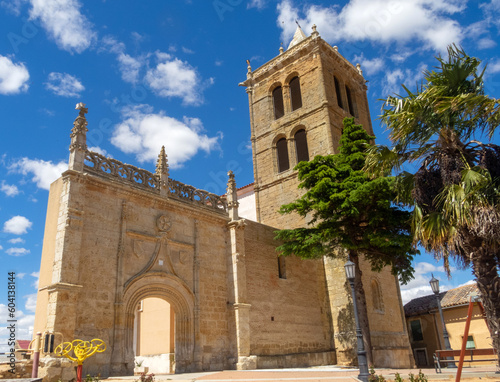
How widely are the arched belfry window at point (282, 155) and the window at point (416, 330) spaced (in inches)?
558

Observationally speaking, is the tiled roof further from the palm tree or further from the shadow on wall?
the palm tree

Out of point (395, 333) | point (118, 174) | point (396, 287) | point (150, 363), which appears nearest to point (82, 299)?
point (118, 174)

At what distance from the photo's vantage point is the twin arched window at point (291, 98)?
26.1 metres

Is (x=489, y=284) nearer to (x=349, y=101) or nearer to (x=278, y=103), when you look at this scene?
(x=278, y=103)

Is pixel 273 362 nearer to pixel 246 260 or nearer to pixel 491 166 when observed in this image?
pixel 246 260

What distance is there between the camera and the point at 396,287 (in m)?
22.2

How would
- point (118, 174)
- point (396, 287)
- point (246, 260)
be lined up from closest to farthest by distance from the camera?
1. point (118, 174)
2. point (246, 260)
3. point (396, 287)

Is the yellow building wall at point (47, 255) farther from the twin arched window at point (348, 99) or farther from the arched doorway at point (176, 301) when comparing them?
the twin arched window at point (348, 99)

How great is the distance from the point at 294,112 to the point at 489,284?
1829 centimetres

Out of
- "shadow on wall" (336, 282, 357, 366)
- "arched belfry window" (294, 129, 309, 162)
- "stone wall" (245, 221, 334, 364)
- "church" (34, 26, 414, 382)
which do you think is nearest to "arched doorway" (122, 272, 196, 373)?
"church" (34, 26, 414, 382)

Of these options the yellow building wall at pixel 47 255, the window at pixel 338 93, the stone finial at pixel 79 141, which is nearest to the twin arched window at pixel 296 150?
the window at pixel 338 93

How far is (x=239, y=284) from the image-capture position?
15516 mm

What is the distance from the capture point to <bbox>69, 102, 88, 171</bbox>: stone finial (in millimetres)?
12401

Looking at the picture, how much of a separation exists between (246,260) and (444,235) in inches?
341
